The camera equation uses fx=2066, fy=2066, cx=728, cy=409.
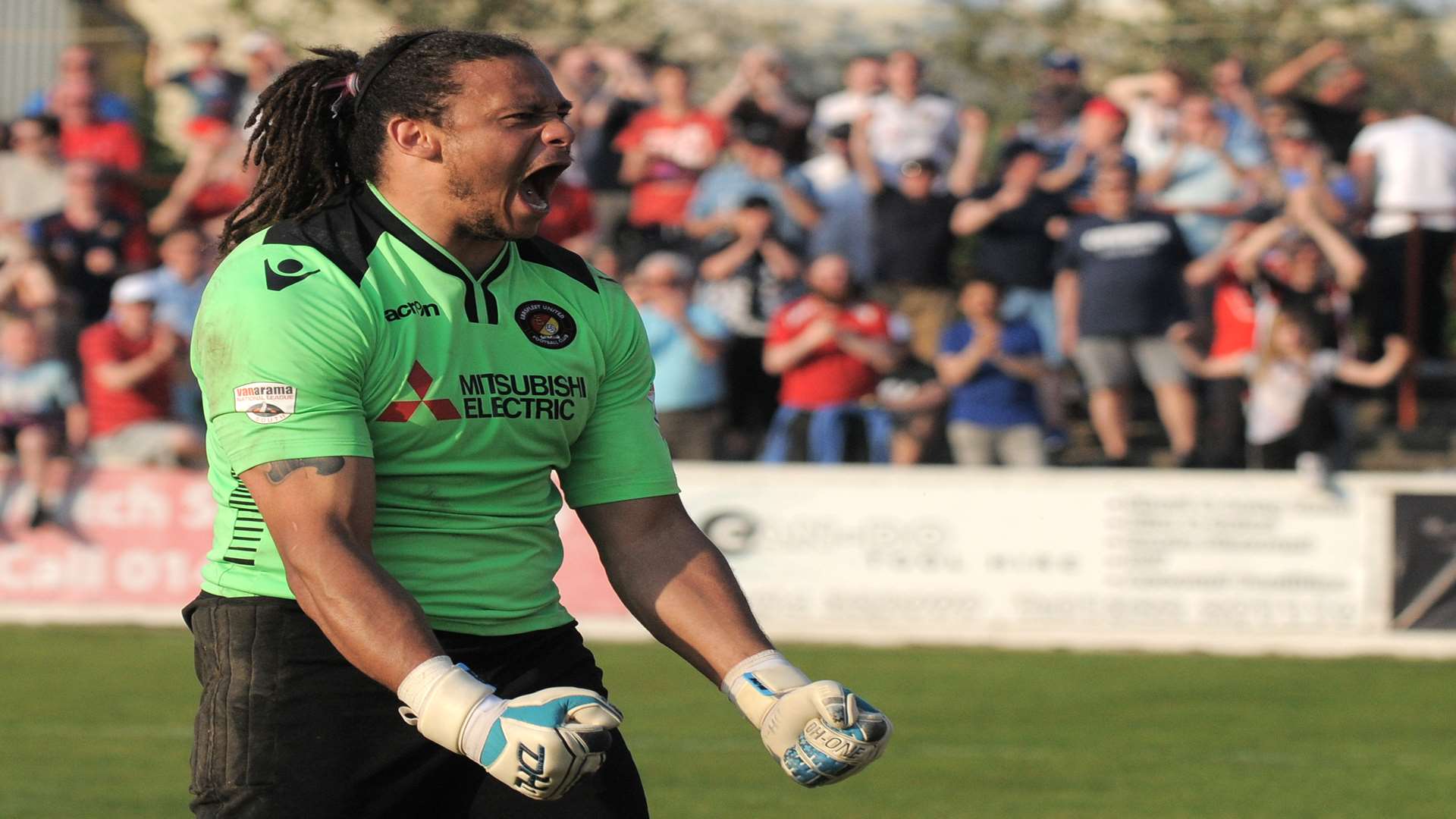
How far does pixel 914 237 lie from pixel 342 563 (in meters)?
10.4

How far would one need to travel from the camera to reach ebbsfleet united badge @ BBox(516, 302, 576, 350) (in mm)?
3496

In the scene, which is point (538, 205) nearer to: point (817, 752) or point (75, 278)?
point (817, 752)

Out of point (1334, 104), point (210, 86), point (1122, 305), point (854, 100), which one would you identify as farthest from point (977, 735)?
point (210, 86)

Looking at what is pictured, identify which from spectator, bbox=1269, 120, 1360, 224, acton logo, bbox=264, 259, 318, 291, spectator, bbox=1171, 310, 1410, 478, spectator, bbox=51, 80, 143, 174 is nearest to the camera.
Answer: acton logo, bbox=264, 259, 318, 291

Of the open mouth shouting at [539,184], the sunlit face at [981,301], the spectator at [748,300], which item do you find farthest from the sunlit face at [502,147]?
the spectator at [748,300]

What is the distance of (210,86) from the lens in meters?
14.4

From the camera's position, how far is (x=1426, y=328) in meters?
13.8

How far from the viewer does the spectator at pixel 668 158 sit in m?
13.8

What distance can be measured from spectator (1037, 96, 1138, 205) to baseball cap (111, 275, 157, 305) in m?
5.72

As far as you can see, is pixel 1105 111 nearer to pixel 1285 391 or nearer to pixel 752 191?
pixel 1285 391

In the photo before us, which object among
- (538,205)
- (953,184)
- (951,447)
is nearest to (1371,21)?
(953,184)

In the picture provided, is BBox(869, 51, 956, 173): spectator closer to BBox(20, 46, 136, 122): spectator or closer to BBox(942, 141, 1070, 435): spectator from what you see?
BBox(942, 141, 1070, 435): spectator

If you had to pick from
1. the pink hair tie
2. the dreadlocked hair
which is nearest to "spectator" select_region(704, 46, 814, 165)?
the dreadlocked hair

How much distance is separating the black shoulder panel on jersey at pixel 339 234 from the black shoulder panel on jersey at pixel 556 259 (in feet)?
1.03
